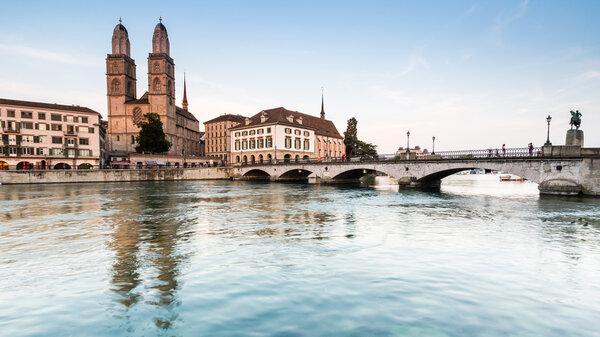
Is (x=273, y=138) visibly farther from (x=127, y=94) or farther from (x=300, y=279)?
(x=300, y=279)

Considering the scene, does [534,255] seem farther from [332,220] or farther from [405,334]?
[332,220]

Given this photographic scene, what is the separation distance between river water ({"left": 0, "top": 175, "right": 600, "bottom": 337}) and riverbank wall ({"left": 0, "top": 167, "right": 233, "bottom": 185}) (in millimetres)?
45850

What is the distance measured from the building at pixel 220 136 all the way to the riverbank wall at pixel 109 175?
38.5 meters

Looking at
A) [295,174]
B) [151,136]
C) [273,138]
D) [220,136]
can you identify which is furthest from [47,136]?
[220,136]

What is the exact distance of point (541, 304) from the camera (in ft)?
19.9

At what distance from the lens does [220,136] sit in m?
107

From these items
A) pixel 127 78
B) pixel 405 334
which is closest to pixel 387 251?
pixel 405 334

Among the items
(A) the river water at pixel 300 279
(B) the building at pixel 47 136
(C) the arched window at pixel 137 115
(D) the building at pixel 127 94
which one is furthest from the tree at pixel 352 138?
(A) the river water at pixel 300 279

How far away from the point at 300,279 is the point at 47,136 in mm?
72150

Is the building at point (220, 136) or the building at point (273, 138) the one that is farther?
the building at point (220, 136)

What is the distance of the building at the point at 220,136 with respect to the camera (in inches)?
4109

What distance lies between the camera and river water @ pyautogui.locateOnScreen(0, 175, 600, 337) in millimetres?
5238

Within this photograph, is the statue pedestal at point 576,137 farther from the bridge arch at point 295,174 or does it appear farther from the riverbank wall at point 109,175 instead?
the riverbank wall at point 109,175

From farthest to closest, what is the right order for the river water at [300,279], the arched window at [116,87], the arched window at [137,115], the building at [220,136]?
the building at [220,136]
the arched window at [116,87]
the arched window at [137,115]
the river water at [300,279]
